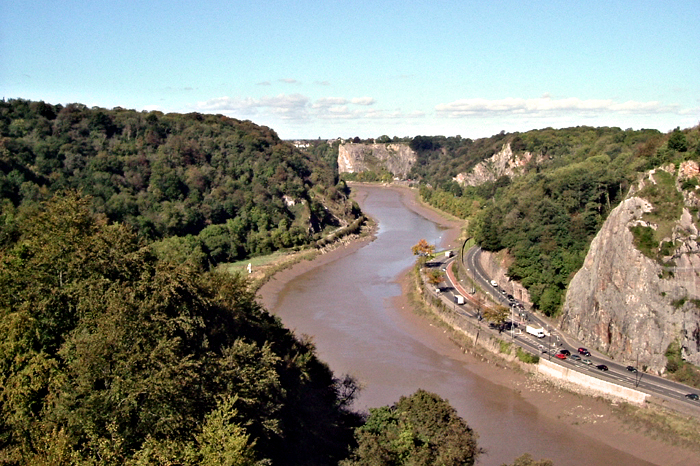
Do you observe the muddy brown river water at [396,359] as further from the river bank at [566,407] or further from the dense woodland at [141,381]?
the dense woodland at [141,381]

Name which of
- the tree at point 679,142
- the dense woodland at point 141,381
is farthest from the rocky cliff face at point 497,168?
the dense woodland at point 141,381

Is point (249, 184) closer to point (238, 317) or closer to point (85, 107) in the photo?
point (85, 107)

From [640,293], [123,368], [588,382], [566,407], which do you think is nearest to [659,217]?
[640,293]

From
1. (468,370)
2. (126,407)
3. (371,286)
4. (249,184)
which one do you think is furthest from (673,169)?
(249,184)

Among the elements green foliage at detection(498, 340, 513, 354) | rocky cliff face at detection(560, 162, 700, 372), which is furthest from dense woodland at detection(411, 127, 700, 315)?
A: green foliage at detection(498, 340, 513, 354)

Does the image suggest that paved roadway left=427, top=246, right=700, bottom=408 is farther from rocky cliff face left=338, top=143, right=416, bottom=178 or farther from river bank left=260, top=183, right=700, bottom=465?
rocky cliff face left=338, top=143, right=416, bottom=178

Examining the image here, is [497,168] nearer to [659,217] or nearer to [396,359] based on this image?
[659,217]
